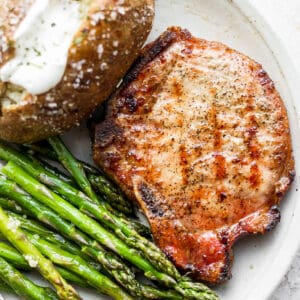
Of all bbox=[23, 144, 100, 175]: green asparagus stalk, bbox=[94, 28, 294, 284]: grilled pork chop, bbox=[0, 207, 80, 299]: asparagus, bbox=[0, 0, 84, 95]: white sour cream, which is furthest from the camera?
bbox=[23, 144, 100, 175]: green asparagus stalk

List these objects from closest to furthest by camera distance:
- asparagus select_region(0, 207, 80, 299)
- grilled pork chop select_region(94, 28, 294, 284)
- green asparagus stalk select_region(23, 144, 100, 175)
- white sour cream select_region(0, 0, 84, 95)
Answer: white sour cream select_region(0, 0, 84, 95) → asparagus select_region(0, 207, 80, 299) → grilled pork chop select_region(94, 28, 294, 284) → green asparagus stalk select_region(23, 144, 100, 175)

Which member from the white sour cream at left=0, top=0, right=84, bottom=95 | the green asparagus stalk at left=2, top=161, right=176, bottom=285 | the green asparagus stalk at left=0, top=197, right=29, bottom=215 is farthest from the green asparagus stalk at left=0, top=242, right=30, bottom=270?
the white sour cream at left=0, top=0, right=84, bottom=95

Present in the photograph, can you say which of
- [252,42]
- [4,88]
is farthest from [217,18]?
[4,88]

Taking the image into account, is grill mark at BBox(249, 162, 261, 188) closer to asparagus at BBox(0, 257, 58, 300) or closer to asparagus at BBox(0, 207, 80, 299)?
asparagus at BBox(0, 207, 80, 299)

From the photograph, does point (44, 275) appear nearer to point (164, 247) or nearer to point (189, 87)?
point (164, 247)

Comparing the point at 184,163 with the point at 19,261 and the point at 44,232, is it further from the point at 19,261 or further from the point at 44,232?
the point at 19,261

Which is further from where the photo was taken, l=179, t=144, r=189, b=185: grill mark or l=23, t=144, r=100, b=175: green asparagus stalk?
l=23, t=144, r=100, b=175: green asparagus stalk

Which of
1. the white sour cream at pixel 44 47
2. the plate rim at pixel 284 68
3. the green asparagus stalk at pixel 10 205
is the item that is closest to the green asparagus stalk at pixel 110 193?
the green asparagus stalk at pixel 10 205

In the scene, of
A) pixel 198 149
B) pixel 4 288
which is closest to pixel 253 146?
pixel 198 149
